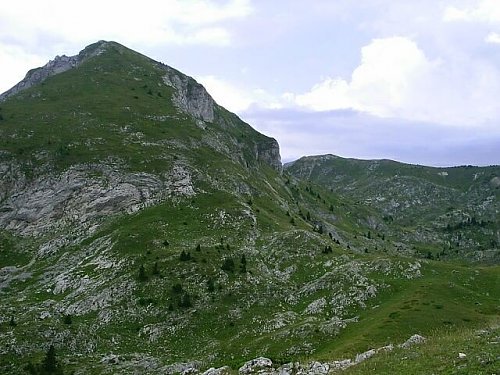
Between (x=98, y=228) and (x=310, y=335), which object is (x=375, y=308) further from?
(x=98, y=228)

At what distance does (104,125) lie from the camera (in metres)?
132

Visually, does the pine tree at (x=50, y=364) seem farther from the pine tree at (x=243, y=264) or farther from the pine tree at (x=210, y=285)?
the pine tree at (x=243, y=264)

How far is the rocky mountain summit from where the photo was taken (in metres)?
55.2

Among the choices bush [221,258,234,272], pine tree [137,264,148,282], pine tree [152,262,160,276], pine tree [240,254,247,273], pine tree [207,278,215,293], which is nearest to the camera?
pine tree [207,278,215,293]

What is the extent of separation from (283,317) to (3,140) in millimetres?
90096

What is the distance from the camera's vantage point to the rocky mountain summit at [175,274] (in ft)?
181

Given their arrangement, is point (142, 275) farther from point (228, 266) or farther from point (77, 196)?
point (77, 196)

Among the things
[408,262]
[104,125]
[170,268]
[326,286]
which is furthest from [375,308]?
[104,125]

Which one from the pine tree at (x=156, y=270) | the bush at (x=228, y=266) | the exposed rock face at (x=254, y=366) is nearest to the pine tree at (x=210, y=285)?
the bush at (x=228, y=266)

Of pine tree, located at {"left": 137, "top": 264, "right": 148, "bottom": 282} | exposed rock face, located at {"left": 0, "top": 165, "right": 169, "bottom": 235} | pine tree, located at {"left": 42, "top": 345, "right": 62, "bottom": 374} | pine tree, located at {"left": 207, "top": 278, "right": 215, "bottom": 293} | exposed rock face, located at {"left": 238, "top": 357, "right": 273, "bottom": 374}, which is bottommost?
pine tree, located at {"left": 42, "top": 345, "right": 62, "bottom": 374}

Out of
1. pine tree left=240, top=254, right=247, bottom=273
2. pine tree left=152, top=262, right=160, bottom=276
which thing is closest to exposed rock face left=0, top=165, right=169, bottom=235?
pine tree left=152, top=262, right=160, bottom=276

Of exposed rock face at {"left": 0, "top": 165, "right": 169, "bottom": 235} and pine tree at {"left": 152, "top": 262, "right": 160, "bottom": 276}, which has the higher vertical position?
exposed rock face at {"left": 0, "top": 165, "right": 169, "bottom": 235}

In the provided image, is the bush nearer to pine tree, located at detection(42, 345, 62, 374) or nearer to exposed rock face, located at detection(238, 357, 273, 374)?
pine tree, located at detection(42, 345, 62, 374)

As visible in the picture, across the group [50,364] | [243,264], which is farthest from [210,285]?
[50,364]
